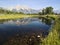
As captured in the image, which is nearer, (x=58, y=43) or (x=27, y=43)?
(x=58, y=43)

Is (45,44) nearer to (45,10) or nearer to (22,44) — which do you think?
(22,44)

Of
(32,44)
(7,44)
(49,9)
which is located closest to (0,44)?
(7,44)

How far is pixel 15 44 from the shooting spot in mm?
16172

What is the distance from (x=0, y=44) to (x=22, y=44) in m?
2.62

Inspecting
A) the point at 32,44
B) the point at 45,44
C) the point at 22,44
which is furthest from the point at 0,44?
the point at 45,44

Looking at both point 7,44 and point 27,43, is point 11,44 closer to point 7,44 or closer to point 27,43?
point 7,44

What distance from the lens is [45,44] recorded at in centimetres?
1309

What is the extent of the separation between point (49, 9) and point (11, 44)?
142m

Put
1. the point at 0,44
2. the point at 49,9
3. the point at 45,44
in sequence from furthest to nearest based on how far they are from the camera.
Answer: the point at 49,9
the point at 0,44
the point at 45,44

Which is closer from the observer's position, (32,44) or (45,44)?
(45,44)

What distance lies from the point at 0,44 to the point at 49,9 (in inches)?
5615

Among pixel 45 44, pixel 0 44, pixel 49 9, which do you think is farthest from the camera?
pixel 49 9

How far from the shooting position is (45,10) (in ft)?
531

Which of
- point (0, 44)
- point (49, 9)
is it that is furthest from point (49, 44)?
point (49, 9)
